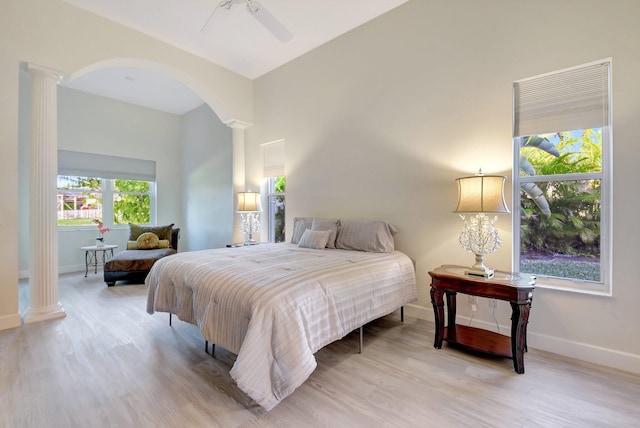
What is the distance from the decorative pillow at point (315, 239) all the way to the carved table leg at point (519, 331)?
1824 mm

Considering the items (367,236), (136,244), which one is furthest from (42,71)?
(367,236)

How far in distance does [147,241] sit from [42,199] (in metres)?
2.09

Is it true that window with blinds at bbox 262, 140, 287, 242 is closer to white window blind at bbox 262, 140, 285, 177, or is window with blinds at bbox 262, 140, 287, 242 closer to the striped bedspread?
white window blind at bbox 262, 140, 285, 177

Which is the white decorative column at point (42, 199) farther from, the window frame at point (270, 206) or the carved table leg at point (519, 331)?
the carved table leg at point (519, 331)

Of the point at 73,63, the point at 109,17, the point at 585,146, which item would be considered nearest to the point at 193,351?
the point at 73,63

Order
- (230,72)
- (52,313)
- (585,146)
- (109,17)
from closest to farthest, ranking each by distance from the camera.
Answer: (585,146) < (52,313) < (109,17) < (230,72)

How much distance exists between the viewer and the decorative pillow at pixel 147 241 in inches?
195

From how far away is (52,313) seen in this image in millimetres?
3020

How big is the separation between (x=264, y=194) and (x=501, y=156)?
3.44m

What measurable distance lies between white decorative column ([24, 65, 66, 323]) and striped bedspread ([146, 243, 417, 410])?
134cm

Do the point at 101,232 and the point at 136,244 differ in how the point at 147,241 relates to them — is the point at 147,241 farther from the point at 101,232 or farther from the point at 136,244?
the point at 101,232

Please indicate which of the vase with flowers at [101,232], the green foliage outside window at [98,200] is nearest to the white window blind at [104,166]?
the green foliage outside window at [98,200]

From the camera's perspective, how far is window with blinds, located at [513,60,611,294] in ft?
7.18

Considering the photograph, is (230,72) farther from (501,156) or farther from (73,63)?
(501,156)
